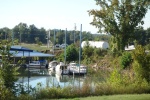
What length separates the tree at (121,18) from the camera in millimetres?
44344

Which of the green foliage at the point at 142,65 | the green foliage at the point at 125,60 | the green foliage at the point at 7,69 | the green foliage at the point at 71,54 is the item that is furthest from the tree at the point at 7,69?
the green foliage at the point at 71,54

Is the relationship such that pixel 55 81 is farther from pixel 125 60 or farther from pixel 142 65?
pixel 142 65

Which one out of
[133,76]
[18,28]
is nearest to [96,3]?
[133,76]

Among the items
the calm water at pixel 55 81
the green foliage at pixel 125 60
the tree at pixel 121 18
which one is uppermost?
the tree at pixel 121 18

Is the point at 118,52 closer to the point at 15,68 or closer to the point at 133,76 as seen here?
the point at 133,76

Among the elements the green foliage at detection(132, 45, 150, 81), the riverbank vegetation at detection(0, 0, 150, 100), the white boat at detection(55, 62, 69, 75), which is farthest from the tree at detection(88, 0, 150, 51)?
the green foliage at detection(132, 45, 150, 81)

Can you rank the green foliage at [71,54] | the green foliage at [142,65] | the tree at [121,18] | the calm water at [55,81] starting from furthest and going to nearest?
1. the green foliage at [71,54]
2. the tree at [121,18]
3. the calm water at [55,81]
4. the green foliage at [142,65]

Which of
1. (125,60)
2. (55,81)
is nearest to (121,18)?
(125,60)

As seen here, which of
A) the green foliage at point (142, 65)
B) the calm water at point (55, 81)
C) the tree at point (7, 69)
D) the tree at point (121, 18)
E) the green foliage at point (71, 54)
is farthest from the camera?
the green foliage at point (71, 54)

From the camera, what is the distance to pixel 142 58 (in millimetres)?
19594

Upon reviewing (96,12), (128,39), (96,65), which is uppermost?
(96,12)

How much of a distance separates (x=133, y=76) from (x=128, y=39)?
2523 centimetres

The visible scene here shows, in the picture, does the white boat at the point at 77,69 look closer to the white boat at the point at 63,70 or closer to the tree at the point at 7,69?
the white boat at the point at 63,70

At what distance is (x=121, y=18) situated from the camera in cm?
4491
